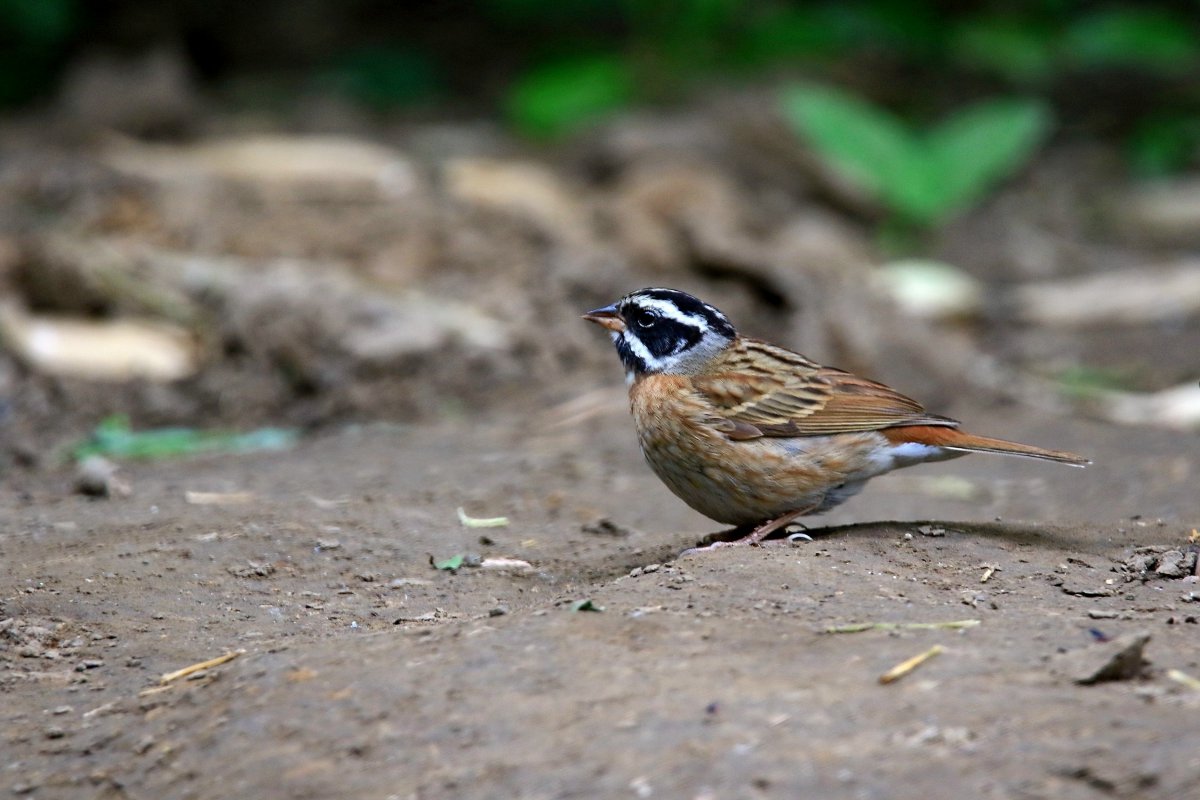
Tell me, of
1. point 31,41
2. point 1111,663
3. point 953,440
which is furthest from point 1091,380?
point 31,41

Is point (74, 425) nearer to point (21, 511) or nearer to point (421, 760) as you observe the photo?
point (21, 511)

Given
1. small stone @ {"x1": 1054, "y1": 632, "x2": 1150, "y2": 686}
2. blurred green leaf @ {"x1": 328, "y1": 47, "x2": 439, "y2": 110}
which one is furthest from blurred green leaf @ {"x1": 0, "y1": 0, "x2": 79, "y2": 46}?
small stone @ {"x1": 1054, "y1": 632, "x2": 1150, "y2": 686}

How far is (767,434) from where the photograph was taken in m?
5.54

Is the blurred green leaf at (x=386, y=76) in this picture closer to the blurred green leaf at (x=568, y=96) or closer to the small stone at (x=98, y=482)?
Answer: the blurred green leaf at (x=568, y=96)

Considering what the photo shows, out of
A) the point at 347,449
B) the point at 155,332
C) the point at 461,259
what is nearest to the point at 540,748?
the point at 347,449

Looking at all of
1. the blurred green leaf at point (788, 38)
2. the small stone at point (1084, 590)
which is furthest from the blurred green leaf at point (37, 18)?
the small stone at point (1084, 590)

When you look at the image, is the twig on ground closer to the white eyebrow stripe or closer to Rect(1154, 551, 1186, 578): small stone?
Rect(1154, 551, 1186, 578): small stone

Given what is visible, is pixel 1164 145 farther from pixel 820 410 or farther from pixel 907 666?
pixel 907 666

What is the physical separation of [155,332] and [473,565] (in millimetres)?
4772

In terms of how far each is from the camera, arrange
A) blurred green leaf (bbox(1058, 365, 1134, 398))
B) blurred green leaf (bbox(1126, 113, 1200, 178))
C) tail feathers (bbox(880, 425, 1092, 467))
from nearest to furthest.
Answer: tail feathers (bbox(880, 425, 1092, 467)) → blurred green leaf (bbox(1058, 365, 1134, 398)) → blurred green leaf (bbox(1126, 113, 1200, 178))

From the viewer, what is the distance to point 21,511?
20.4 ft

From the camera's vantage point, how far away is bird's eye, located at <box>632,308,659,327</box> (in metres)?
5.94

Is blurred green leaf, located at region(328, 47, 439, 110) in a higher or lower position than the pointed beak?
lower

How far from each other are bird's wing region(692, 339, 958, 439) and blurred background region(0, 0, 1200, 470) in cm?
303
